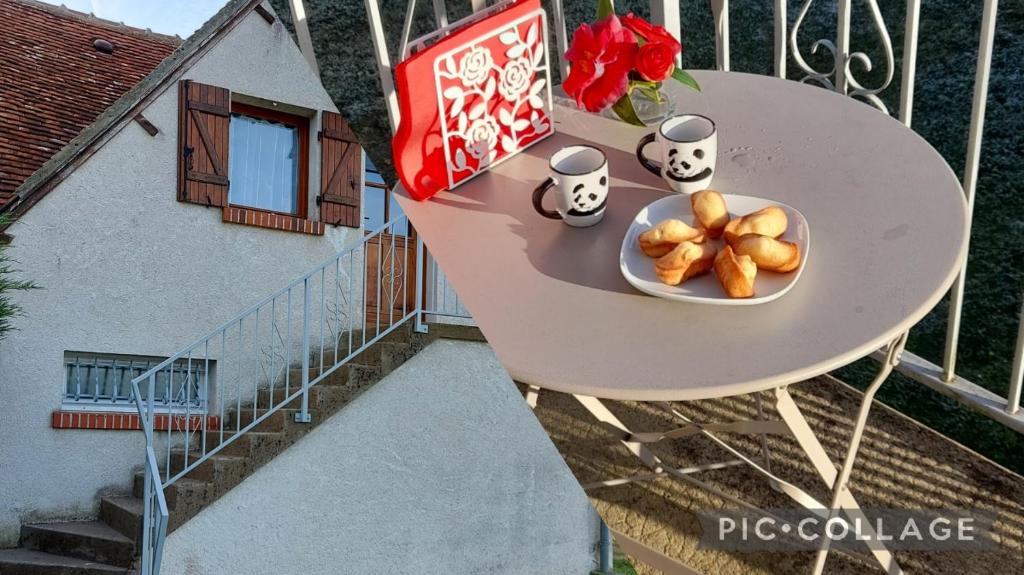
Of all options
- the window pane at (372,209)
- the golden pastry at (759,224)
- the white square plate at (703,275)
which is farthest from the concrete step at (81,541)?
the golden pastry at (759,224)

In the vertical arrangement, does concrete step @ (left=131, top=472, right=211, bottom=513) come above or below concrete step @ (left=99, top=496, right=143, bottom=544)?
above

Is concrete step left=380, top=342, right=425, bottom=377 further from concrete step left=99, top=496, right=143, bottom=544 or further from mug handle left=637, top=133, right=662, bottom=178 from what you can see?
mug handle left=637, top=133, right=662, bottom=178

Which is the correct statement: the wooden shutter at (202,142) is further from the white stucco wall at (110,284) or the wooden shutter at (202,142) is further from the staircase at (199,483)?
the staircase at (199,483)

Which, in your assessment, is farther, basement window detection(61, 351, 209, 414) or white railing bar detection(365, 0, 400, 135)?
white railing bar detection(365, 0, 400, 135)

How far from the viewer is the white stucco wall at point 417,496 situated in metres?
0.86

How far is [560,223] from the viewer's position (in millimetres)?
1438

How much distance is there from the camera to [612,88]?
1462mm

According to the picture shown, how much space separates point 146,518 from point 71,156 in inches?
12.9

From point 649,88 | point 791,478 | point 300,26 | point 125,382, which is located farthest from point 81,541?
point 791,478

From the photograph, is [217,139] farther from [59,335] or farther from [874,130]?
[874,130]

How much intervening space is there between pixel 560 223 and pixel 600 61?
0.27 metres

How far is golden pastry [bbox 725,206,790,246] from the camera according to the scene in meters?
1.23

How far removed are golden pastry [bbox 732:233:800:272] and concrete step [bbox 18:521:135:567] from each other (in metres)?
0.84

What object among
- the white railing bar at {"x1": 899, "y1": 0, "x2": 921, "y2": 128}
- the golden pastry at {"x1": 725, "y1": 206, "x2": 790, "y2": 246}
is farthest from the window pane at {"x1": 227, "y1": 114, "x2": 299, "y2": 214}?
the white railing bar at {"x1": 899, "y1": 0, "x2": 921, "y2": 128}
